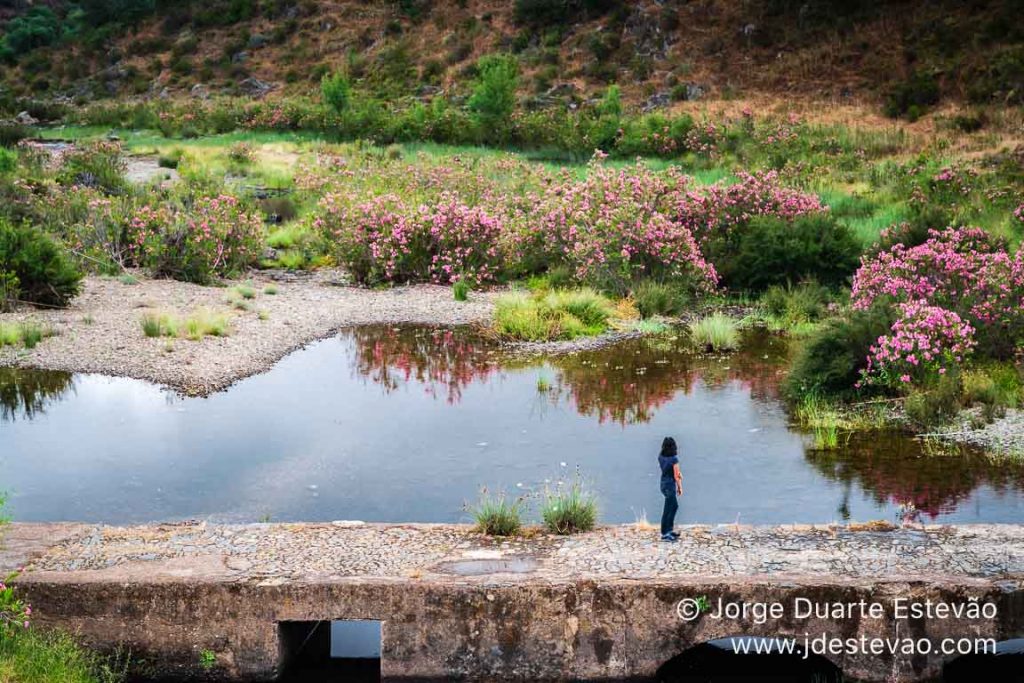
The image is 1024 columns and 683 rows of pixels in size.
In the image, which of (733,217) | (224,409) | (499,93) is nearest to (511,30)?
(499,93)

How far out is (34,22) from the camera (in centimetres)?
7244

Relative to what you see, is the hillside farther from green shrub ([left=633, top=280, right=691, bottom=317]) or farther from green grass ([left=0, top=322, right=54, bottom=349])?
green grass ([left=0, top=322, right=54, bottom=349])

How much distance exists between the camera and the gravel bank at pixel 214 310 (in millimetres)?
16188

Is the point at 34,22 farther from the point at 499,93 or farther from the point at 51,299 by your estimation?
the point at 51,299

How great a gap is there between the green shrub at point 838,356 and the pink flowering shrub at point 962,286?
647 mm

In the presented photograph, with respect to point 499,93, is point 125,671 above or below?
below

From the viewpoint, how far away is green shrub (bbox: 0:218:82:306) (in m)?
19.2

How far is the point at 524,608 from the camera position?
8297mm

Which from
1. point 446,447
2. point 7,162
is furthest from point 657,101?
point 446,447

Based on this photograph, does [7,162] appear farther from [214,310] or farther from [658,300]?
[658,300]

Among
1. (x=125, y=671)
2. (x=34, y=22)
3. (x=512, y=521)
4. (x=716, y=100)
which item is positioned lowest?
(x=125, y=671)

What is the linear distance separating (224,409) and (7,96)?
175 ft

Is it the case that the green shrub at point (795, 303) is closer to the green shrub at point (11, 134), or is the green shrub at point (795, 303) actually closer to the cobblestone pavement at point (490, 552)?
the cobblestone pavement at point (490, 552)
